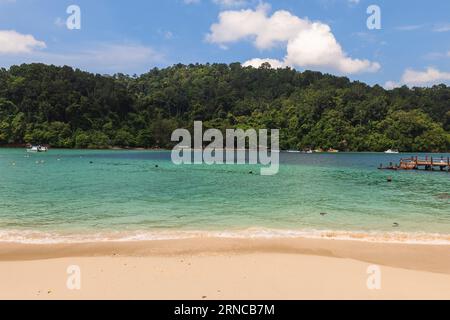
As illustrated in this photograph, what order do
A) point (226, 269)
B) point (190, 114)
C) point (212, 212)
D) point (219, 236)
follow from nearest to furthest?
point (226, 269) → point (219, 236) → point (212, 212) → point (190, 114)

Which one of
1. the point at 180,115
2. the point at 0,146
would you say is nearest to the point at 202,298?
the point at 0,146

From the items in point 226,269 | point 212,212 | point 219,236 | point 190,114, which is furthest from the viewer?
point 190,114

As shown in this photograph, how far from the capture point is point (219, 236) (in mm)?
13781

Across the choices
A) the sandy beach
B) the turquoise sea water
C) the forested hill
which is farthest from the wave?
the forested hill

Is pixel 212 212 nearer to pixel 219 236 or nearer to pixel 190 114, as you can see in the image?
pixel 219 236

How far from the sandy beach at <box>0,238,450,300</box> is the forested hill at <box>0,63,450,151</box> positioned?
136 metres

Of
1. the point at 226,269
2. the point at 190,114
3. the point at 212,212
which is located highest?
the point at 190,114

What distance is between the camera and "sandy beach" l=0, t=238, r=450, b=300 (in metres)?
7.93

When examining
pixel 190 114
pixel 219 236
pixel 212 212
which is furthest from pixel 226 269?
pixel 190 114

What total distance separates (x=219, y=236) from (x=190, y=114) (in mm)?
166143

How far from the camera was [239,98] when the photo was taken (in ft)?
646

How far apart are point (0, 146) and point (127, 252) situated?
147m

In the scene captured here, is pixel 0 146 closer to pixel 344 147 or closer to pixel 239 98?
pixel 239 98
